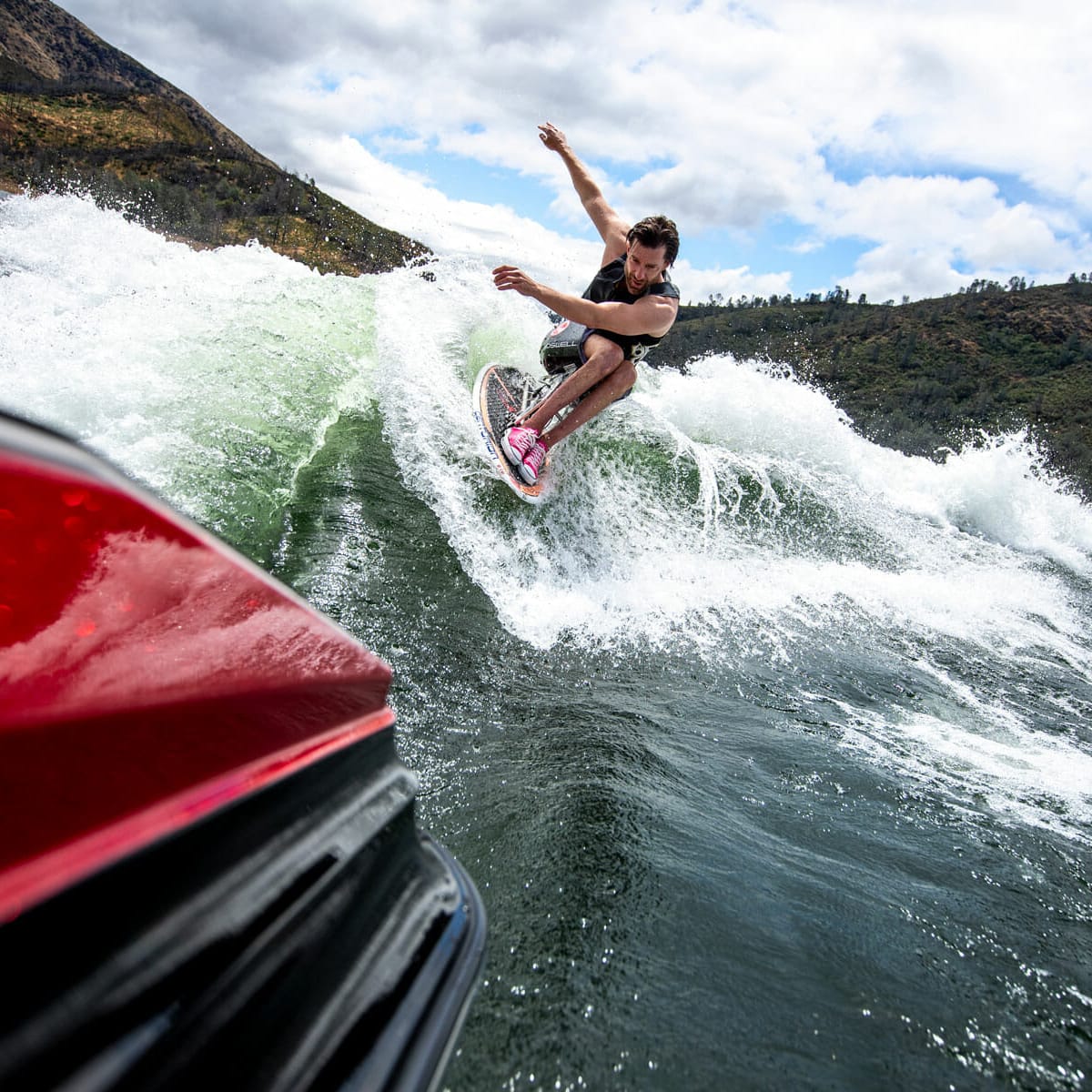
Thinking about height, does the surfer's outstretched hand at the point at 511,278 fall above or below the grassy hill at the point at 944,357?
below

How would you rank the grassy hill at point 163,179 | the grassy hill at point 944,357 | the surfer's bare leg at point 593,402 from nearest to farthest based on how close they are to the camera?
the surfer's bare leg at point 593,402, the grassy hill at point 163,179, the grassy hill at point 944,357

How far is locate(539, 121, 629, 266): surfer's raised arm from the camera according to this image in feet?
16.6

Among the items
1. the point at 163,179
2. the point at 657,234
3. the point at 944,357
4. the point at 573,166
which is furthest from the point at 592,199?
the point at 944,357

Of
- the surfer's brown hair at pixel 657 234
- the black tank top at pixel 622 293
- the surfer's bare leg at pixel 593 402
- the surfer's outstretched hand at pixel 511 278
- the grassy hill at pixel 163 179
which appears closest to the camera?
the surfer's outstretched hand at pixel 511 278

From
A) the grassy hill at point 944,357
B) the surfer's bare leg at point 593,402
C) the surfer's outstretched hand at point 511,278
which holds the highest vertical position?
the grassy hill at point 944,357

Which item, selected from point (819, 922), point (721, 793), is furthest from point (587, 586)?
point (819, 922)

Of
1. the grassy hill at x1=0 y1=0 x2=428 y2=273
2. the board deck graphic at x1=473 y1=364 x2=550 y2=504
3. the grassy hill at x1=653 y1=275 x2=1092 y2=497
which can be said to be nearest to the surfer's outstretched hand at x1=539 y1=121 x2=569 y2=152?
the board deck graphic at x1=473 y1=364 x2=550 y2=504

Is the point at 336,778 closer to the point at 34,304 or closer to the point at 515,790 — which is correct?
the point at 515,790

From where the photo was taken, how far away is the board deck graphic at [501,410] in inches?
187

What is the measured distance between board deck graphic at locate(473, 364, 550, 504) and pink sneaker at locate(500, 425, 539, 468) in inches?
1.9

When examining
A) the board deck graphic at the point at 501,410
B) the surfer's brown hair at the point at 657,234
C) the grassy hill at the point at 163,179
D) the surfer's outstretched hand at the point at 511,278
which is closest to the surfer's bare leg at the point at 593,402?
the board deck graphic at the point at 501,410

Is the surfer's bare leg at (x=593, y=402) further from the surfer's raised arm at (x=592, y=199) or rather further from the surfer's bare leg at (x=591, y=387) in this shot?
the surfer's raised arm at (x=592, y=199)

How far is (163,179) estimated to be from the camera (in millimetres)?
79125

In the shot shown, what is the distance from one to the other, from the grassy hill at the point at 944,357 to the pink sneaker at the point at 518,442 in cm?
5293
